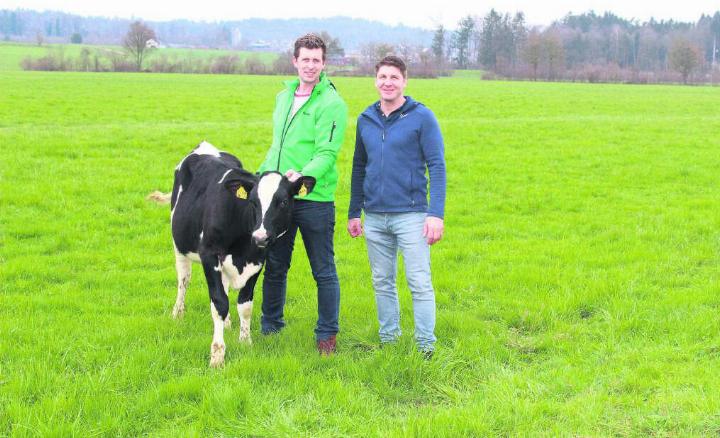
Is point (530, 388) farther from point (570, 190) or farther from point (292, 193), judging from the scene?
point (570, 190)

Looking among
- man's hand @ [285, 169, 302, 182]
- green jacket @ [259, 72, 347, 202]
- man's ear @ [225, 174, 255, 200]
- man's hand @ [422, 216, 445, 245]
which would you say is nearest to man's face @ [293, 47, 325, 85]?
green jacket @ [259, 72, 347, 202]

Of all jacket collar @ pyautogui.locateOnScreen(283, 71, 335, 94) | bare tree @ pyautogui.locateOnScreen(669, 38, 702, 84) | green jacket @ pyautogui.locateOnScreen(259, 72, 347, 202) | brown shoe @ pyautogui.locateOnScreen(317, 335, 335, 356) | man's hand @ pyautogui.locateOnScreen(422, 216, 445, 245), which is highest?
bare tree @ pyautogui.locateOnScreen(669, 38, 702, 84)

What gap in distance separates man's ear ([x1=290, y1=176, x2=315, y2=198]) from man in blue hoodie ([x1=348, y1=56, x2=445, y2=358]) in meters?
0.58

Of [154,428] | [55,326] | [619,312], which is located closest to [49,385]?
[154,428]

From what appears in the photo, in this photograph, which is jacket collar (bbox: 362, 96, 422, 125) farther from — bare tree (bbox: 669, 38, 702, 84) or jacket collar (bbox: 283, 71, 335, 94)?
bare tree (bbox: 669, 38, 702, 84)

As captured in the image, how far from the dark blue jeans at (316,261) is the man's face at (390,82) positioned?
3.53 feet

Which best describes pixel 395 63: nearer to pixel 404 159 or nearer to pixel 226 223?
pixel 404 159

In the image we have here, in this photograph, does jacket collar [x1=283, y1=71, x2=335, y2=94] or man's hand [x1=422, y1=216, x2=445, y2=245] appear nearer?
man's hand [x1=422, y1=216, x2=445, y2=245]

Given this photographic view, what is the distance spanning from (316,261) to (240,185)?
965 millimetres

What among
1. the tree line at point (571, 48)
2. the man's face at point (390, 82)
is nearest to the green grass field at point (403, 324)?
the man's face at point (390, 82)

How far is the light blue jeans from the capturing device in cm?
561

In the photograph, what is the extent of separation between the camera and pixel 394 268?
5.96m

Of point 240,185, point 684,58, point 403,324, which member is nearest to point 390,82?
point 240,185

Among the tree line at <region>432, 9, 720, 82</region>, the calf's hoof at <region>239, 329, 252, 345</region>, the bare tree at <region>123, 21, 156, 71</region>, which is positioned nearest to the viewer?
the calf's hoof at <region>239, 329, 252, 345</region>
